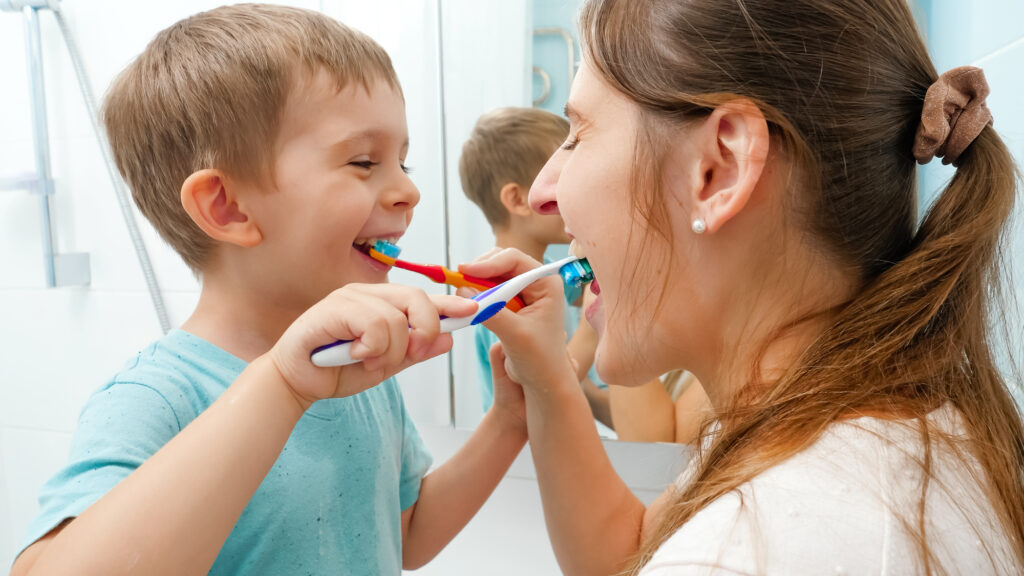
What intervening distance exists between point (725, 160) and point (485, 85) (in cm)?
58

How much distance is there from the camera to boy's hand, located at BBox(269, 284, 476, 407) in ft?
1.59

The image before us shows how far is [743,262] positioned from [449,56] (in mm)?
648

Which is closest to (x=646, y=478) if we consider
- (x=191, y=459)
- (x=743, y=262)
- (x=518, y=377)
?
(x=518, y=377)

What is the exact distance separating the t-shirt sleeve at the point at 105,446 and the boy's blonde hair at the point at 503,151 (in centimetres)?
56

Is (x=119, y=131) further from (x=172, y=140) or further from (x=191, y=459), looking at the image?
(x=191, y=459)

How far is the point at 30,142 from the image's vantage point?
1.30 metres

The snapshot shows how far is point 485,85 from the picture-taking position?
996mm

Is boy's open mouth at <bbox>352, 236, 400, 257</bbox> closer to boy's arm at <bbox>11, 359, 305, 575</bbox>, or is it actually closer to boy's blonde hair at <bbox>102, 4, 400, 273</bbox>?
boy's blonde hair at <bbox>102, 4, 400, 273</bbox>

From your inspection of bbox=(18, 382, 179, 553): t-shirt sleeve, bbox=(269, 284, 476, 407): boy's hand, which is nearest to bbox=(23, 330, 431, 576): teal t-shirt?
bbox=(18, 382, 179, 553): t-shirt sleeve

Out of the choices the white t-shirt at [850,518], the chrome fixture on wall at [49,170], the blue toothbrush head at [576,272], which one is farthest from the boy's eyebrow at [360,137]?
the chrome fixture on wall at [49,170]

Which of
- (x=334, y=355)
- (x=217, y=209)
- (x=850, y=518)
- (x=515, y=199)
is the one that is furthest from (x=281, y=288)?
(x=850, y=518)

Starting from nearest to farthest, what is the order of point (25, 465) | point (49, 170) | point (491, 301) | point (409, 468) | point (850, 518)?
point (850, 518) < point (491, 301) < point (409, 468) < point (49, 170) < point (25, 465)

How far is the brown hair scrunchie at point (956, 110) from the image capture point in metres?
0.45

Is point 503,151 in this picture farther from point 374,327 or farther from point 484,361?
point 374,327
